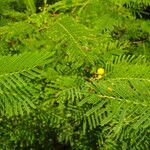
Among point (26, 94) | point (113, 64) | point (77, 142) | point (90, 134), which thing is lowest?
point (77, 142)

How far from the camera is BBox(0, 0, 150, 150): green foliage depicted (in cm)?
75

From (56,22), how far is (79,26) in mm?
116

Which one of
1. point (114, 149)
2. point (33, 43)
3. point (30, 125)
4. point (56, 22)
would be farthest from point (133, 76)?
point (30, 125)

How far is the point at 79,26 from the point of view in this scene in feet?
4.10

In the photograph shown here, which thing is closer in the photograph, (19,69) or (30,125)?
(19,69)

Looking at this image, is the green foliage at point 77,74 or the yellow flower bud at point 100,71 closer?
the green foliage at point 77,74

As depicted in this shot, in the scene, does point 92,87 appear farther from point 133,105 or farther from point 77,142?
point 77,142

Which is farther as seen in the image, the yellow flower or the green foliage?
the yellow flower

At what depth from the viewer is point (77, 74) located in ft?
4.05

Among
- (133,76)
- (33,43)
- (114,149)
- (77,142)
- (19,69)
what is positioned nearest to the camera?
(19,69)

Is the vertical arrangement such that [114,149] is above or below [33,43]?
below

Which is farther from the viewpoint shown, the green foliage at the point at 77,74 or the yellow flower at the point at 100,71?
the yellow flower at the point at 100,71

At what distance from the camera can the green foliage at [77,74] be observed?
0.75 metres

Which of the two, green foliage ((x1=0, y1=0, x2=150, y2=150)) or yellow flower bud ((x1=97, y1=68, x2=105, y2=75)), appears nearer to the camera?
green foliage ((x1=0, y1=0, x2=150, y2=150))
